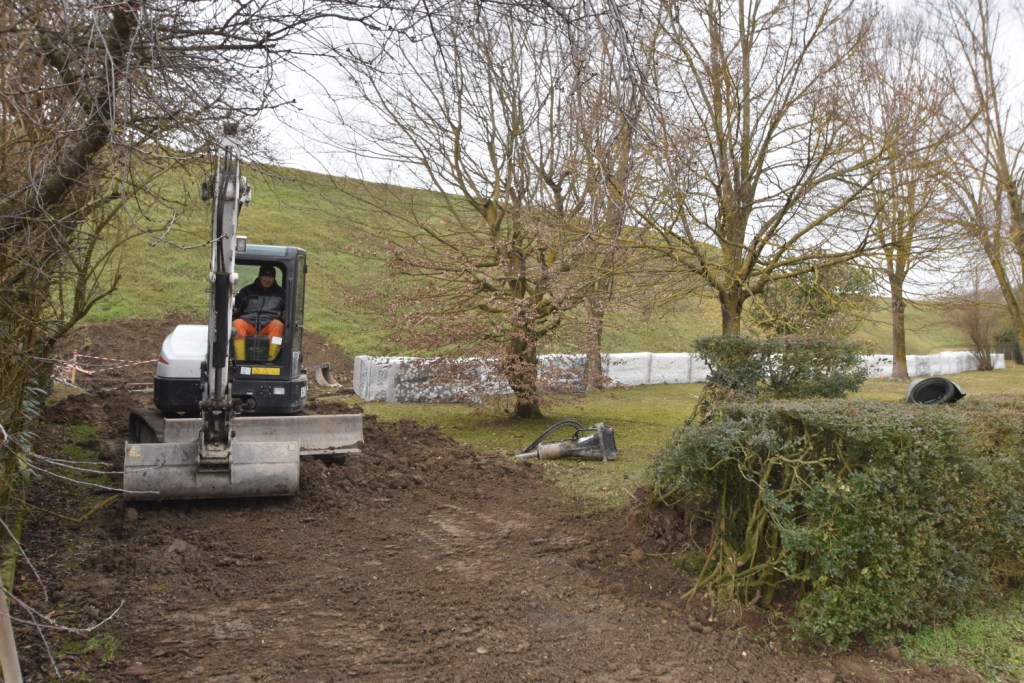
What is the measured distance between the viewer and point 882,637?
4.82 metres

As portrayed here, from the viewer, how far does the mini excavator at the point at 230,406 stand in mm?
7453

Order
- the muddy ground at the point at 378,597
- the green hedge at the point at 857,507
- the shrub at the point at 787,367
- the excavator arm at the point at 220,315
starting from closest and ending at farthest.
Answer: the muddy ground at the point at 378,597, the green hedge at the point at 857,507, the excavator arm at the point at 220,315, the shrub at the point at 787,367

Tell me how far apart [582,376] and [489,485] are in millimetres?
4735

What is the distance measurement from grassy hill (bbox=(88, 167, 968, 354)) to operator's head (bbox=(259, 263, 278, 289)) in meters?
Result: 2.02

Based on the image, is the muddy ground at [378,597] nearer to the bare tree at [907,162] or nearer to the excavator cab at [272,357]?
the excavator cab at [272,357]

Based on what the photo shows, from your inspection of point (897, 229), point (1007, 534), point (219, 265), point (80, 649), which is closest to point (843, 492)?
point (1007, 534)

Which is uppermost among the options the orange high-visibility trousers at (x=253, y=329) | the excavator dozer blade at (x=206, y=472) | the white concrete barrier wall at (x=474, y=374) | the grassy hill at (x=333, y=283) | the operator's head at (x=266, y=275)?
the grassy hill at (x=333, y=283)

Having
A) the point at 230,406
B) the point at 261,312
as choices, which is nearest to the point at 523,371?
the point at 261,312

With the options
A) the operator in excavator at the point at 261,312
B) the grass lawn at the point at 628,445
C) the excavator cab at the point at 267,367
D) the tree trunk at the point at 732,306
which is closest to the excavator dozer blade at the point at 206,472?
the excavator cab at the point at 267,367

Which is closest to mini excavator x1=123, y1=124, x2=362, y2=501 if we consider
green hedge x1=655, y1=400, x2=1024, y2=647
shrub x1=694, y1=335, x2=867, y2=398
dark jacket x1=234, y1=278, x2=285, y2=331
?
dark jacket x1=234, y1=278, x2=285, y2=331

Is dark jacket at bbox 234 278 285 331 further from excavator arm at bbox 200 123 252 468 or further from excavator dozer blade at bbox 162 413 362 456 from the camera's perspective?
excavator arm at bbox 200 123 252 468

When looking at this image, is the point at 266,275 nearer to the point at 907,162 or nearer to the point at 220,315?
the point at 220,315

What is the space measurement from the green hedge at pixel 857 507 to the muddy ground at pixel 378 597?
1.00ft

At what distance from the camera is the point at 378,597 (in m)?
5.70
